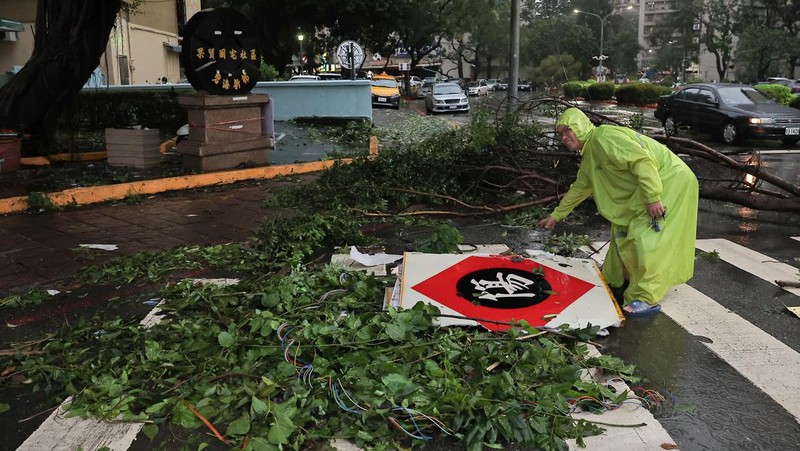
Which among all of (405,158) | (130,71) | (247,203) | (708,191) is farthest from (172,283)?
(130,71)

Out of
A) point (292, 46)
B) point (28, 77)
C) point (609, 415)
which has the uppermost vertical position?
Answer: point (292, 46)

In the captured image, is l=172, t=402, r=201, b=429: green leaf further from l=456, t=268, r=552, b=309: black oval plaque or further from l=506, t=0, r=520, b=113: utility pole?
l=506, t=0, r=520, b=113: utility pole

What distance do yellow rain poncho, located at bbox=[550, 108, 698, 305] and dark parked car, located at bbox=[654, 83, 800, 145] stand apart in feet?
35.6

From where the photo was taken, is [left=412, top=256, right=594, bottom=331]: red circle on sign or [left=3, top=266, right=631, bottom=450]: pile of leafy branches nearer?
[left=3, top=266, right=631, bottom=450]: pile of leafy branches

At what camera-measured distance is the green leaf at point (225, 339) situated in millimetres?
3745

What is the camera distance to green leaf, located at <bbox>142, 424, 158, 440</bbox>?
311cm

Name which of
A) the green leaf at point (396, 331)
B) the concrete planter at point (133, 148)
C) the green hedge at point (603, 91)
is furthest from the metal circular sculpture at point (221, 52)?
the green hedge at point (603, 91)

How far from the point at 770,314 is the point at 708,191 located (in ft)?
10.9

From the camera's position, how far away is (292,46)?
30.6 metres

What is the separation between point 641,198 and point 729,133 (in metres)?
13.7

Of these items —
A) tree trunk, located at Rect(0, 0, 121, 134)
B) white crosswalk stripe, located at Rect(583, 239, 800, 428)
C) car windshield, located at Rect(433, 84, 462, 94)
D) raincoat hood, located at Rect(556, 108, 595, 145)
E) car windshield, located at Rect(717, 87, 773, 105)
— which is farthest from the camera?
car windshield, located at Rect(433, 84, 462, 94)

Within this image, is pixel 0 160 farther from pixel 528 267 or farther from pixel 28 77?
pixel 528 267

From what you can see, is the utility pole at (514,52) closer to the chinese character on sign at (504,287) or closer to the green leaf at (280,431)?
the chinese character on sign at (504,287)

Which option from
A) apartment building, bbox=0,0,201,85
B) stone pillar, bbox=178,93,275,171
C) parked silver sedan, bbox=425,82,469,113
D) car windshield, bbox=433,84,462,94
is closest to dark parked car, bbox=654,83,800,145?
stone pillar, bbox=178,93,275,171
